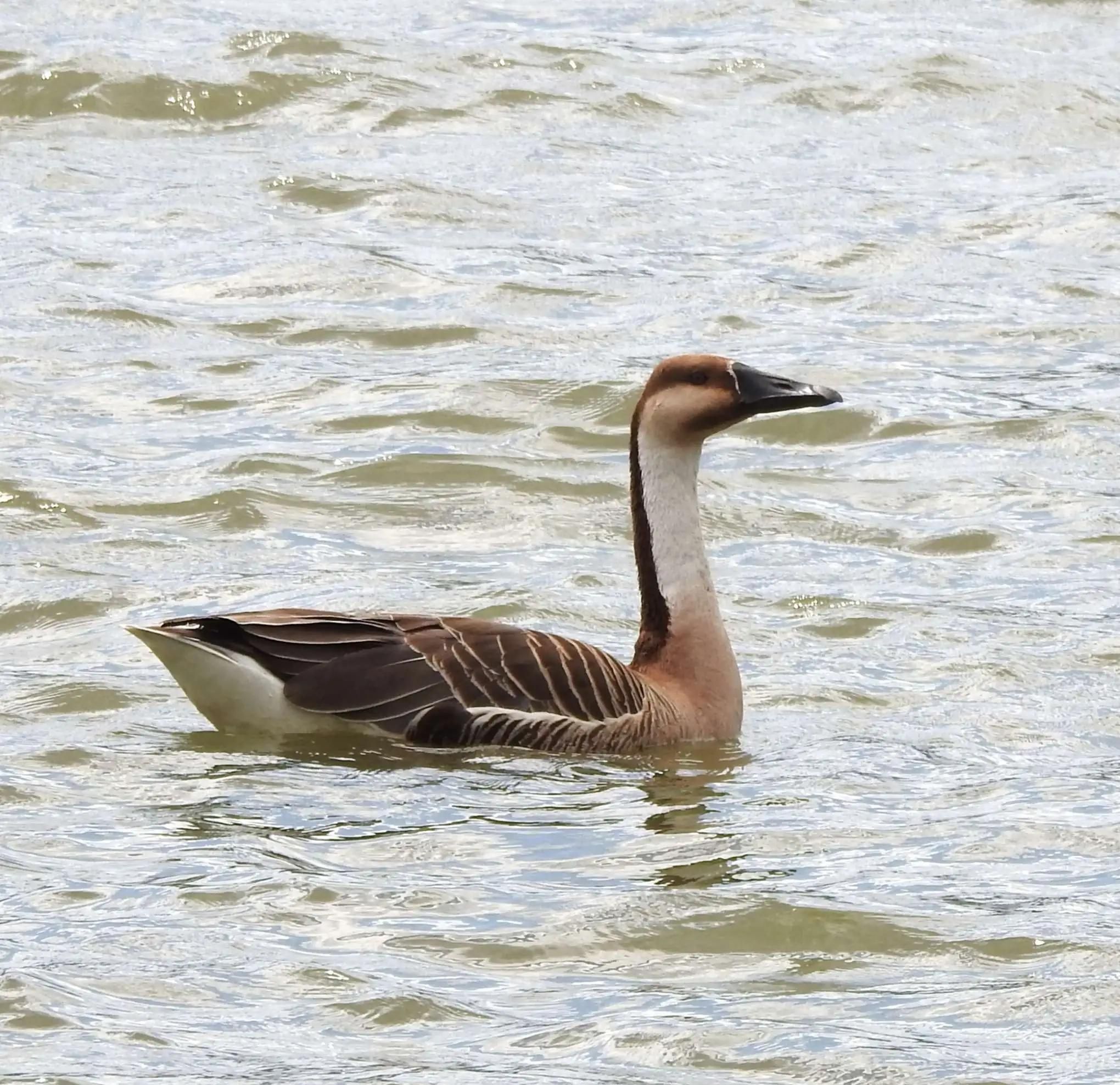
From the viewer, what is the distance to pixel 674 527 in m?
10.4

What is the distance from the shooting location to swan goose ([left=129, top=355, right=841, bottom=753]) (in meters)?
9.48

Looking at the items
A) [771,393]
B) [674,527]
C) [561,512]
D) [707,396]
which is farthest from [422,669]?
[561,512]

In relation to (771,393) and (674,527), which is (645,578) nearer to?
(674,527)

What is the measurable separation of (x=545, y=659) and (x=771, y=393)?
1.44 meters

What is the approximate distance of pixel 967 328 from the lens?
57.1 feet

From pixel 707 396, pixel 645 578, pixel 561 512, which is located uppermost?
pixel 707 396

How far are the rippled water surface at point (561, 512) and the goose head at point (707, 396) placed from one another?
1.38 metres

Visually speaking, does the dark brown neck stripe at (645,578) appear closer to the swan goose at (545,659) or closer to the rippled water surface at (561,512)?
the swan goose at (545,659)

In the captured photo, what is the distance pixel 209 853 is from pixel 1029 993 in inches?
111

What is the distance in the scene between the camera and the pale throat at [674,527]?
10336 mm

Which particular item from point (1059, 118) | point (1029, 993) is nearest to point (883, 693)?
point (1029, 993)

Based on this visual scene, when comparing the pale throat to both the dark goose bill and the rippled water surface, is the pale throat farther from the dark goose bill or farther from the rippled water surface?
the rippled water surface

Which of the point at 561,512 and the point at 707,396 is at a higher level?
the point at 707,396

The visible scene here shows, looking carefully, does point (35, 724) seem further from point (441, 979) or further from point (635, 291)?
point (635, 291)
